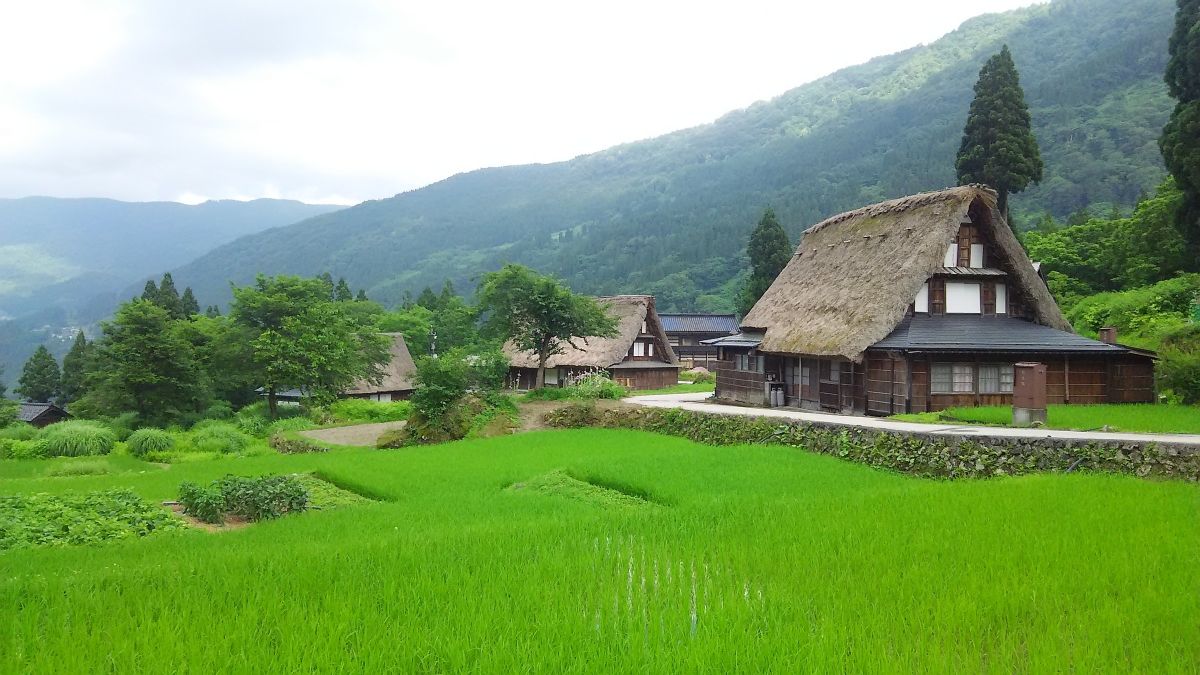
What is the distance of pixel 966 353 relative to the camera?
19000mm

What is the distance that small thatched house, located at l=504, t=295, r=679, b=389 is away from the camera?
41125 mm

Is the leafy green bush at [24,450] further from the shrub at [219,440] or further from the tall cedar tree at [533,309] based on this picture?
the tall cedar tree at [533,309]

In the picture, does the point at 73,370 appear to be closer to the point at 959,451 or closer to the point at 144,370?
the point at 144,370

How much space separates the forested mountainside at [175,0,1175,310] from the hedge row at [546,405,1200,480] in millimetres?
48070

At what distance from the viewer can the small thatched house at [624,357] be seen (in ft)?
135

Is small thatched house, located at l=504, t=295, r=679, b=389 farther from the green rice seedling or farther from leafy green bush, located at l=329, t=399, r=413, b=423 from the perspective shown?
the green rice seedling

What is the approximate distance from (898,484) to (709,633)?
7932 millimetres

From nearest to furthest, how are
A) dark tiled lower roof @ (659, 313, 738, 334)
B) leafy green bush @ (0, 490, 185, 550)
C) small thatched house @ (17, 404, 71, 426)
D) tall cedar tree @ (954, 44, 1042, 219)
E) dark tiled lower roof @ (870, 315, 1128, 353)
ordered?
leafy green bush @ (0, 490, 185, 550)
dark tiled lower roof @ (870, 315, 1128, 353)
tall cedar tree @ (954, 44, 1042, 219)
small thatched house @ (17, 404, 71, 426)
dark tiled lower roof @ (659, 313, 738, 334)

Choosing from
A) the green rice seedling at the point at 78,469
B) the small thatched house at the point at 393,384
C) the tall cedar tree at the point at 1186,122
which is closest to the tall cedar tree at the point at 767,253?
the small thatched house at the point at 393,384

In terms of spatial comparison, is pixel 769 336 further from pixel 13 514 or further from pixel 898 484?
pixel 13 514

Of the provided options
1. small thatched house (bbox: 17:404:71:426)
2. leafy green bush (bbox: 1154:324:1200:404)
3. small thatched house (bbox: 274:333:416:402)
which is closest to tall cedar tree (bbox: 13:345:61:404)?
small thatched house (bbox: 17:404:71:426)

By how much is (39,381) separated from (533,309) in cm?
4015

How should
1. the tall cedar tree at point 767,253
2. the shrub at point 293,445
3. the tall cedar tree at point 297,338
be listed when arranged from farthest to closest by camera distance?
the tall cedar tree at point 767,253 < the tall cedar tree at point 297,338 < the shrub at point 293,445

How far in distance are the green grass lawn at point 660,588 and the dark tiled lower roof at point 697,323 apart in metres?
52.6
